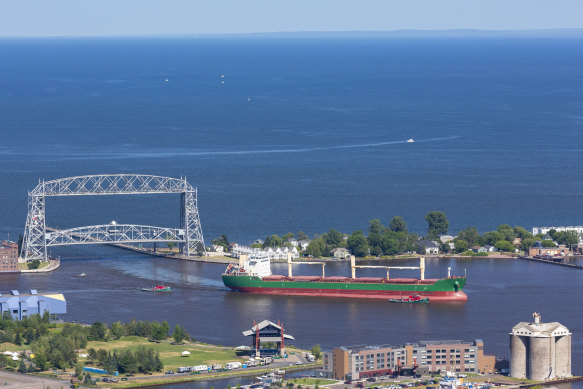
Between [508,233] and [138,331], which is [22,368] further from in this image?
[508,233]

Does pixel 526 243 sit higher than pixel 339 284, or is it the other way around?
pixel 526 243

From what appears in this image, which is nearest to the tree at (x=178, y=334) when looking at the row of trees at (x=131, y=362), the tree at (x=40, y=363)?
the row of trees at (x=131, y=362)

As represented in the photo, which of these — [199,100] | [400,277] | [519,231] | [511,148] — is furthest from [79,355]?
[199,100]

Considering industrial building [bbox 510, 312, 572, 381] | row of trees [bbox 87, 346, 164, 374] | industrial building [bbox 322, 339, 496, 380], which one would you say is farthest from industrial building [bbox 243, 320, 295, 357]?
industrial building [bbox 510, 312, 572, 381]

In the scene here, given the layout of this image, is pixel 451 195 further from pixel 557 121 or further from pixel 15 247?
pixel 557 121

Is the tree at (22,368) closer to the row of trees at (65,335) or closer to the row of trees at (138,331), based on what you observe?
the row of trees at (65,335)

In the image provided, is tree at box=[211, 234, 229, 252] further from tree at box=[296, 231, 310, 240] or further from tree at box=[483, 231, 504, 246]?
tree at box=[483, 231, 504, 246]

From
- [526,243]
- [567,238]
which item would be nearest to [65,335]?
[526,243]
